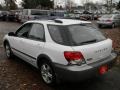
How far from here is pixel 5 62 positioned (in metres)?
7.11

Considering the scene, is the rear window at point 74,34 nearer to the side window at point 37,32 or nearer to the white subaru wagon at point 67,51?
the white subaru wagon at point 67,51

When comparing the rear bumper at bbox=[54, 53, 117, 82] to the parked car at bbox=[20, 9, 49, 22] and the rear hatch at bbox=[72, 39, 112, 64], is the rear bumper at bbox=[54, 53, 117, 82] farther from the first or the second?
the parked car at bbox=[20, 9, 49, 22]

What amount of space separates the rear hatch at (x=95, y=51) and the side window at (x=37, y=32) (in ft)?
3.93

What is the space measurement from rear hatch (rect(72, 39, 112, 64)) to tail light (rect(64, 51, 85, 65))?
10 centimetres

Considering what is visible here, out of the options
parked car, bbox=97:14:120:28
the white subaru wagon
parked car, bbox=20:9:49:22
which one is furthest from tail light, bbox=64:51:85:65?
parked car, bbox=20:9:49:22

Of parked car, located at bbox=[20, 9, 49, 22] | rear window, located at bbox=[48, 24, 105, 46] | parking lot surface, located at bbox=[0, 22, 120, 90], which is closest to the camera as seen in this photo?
rear window, located at bbox=[48, 24, 105, 46]

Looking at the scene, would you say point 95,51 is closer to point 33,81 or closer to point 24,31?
point 33,81

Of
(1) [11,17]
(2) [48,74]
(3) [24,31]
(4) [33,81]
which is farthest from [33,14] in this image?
(2) [48,74]

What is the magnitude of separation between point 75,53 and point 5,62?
3686 mm

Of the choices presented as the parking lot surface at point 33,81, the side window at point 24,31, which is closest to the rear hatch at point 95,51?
the parking lot surface at point 33,81

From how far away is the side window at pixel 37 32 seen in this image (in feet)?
16.9

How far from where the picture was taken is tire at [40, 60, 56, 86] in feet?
15.6

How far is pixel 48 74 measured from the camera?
495 centimetres

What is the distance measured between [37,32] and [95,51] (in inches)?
69.6
